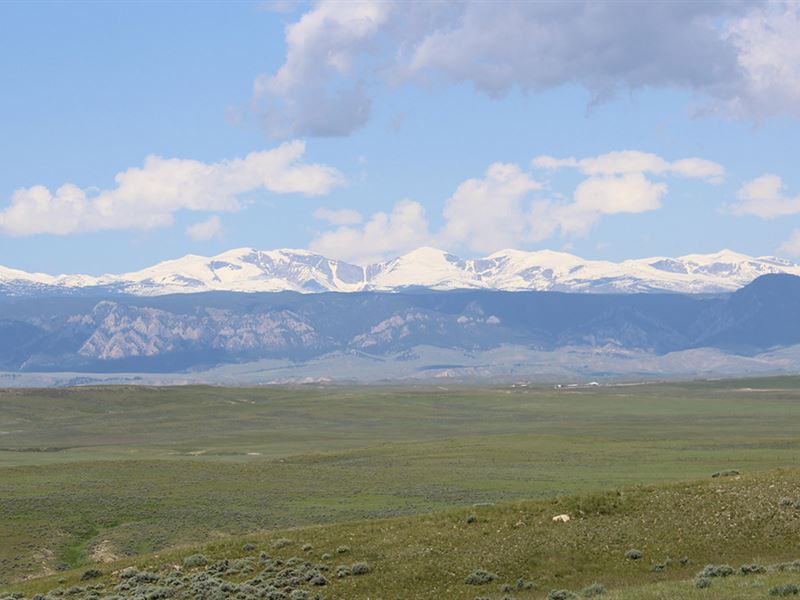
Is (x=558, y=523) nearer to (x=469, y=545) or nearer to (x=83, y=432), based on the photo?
(x=469, y=545)

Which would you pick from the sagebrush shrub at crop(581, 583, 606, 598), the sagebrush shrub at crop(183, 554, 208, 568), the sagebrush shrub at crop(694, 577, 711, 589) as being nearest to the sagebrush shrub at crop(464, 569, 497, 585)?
the sagebrush shrub at crop(581, 583, 606, 598)

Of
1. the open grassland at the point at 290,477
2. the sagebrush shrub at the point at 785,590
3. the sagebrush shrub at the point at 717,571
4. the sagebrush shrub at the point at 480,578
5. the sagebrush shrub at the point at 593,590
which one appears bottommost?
the open grassland at the point at 290,477

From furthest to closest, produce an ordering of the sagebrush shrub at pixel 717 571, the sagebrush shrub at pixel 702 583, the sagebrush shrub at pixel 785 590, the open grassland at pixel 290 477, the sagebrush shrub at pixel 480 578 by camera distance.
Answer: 1. the open grassland at pixel 290 477
2. the sagebrush shrub at pixel 480 578
3. the sagebrush shrub at pixel 717 571
4. the sagebrush shrub at pixel 702 583
5. the sagebrush shrub at pixel 785 590

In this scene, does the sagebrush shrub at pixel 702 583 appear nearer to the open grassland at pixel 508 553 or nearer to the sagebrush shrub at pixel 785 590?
the open grassland at pixel 508 553

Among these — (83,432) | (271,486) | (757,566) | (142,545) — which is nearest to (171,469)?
(271,486)

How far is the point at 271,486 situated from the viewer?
3716 inches

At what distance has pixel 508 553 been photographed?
4178 centimetres

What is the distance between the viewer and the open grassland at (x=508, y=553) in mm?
38969

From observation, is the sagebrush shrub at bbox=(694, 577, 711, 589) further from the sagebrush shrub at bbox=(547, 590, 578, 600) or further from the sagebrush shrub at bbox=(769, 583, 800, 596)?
the sagebrush shrub at bbox=(547, 590, 578, 600)

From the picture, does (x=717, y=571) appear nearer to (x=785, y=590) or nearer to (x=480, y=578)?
(x=785, y=590)

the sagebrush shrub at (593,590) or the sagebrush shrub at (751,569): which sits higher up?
the sagebrush shrub at (751,569)

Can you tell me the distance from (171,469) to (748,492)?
6841 cm

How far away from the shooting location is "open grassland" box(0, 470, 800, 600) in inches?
1534

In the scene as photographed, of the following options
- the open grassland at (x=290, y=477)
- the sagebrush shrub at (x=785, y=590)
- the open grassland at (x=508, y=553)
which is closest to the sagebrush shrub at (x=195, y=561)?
the open grassland at (x=508, y=553)
